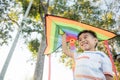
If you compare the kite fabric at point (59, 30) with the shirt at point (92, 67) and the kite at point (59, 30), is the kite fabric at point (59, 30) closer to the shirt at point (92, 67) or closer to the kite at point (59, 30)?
the kite at point (59, 30)

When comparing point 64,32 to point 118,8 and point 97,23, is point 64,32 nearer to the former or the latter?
point 97,23

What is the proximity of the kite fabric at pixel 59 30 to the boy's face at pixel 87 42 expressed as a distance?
90 cm

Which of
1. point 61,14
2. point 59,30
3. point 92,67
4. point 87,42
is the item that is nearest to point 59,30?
point 59,30

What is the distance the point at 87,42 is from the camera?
3.17m

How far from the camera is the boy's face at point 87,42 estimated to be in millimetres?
3156

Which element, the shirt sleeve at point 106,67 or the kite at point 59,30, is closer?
the shirt sleeve at point 106,67

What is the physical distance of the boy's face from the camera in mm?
3156

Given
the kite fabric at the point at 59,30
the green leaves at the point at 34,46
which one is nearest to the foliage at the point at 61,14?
the green leaves at the point at 34,46

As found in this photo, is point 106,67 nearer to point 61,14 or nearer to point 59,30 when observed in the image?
point 59,30

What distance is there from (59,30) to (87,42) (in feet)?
4.65

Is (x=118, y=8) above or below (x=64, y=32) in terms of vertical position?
below

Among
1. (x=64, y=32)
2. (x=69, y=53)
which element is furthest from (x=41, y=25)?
(x=69, y=53)

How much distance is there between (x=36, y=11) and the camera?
54.0ft

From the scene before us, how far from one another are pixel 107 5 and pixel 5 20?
23.8 ft
